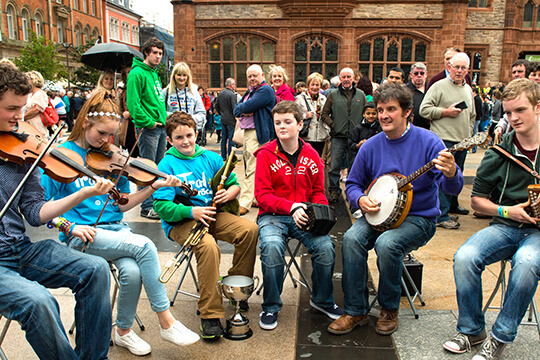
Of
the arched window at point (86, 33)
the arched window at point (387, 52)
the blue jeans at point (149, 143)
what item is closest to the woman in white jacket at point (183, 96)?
the blue jeans at point (149, 143)

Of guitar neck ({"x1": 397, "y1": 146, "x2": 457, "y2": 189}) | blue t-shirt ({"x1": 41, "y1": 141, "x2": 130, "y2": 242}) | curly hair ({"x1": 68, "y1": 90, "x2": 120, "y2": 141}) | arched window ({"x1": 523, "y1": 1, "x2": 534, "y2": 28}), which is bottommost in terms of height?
blue t-shirt ({"x1": 41, "y1": 141, "x2": 130, "y2": 242})

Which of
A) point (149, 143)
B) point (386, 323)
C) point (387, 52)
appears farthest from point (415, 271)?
point (387, 52)

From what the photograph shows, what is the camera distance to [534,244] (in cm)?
268

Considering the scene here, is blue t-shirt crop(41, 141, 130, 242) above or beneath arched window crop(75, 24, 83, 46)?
beneath

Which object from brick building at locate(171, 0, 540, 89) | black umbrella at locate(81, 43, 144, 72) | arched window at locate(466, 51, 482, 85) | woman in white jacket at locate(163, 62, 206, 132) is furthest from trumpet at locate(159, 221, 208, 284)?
arched window at locate(466, 51, 482, 85)

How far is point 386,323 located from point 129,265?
170 cm

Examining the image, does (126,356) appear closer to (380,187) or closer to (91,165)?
(91,165)

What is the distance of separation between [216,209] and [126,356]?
1.14m

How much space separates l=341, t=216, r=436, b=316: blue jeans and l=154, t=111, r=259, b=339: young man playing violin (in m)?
0.68

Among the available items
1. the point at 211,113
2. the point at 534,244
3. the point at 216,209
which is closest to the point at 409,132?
the point at 534,244

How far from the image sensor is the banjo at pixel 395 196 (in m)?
2.90

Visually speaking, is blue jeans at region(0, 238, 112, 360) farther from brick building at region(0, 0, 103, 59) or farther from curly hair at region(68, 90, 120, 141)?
brick building at region(0, 0, 103, 59)

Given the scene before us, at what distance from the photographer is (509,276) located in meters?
2.64

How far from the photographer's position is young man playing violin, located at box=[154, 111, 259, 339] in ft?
9.66
